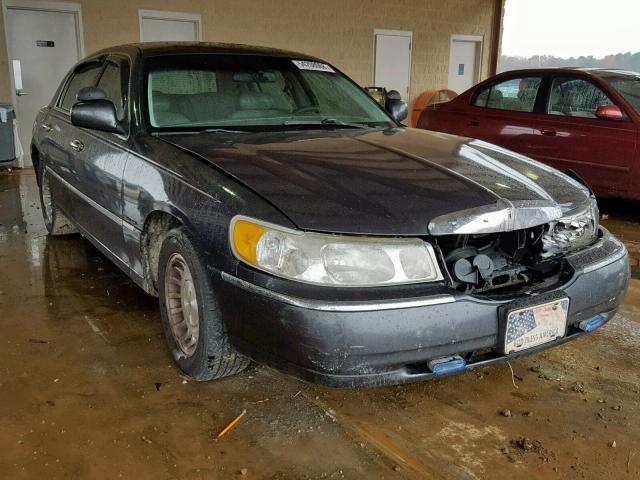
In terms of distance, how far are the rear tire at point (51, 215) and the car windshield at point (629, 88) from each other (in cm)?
487

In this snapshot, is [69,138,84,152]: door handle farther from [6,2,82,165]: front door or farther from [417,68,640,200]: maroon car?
[6,2,82,165]: front door

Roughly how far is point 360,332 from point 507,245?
73 cm

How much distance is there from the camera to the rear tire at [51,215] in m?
4.56

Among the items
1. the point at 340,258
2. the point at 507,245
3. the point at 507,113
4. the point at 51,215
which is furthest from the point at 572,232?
the point at 507,113

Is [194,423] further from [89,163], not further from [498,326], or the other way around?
[89,163]

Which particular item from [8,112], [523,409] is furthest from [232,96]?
[8,112]

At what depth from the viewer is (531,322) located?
6.93ft

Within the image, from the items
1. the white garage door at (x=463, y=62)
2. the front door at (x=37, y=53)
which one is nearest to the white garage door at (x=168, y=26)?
the front door at (x=37, y=53)

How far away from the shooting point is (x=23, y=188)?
23.6ft

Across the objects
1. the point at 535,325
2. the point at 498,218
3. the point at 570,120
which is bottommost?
the point at 535,325

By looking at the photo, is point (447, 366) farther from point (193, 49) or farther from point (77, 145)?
point (77, 145)

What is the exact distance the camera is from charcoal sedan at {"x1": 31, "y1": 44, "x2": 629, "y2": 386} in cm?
195

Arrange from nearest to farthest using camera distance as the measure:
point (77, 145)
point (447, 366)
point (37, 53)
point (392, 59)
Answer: point (447, 366), point (77, 145), point (37, 53), point (392, 59)

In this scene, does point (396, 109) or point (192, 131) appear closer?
point (192, 131)
